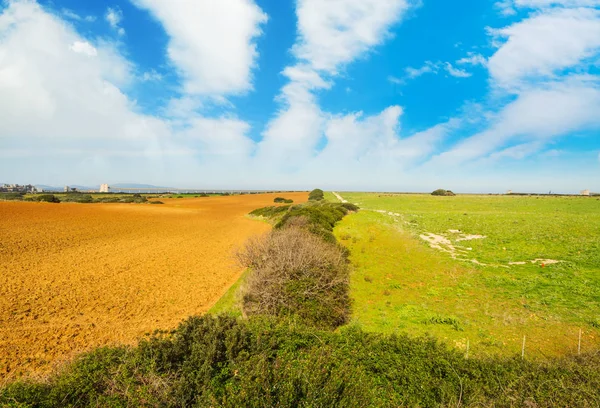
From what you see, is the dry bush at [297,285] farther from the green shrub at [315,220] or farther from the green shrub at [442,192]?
the green shrub at [442,192]

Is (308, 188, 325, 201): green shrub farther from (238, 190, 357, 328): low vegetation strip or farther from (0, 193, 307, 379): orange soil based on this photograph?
(238, 190, 357, 328): low vegetation strip

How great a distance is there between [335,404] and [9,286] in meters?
18.3

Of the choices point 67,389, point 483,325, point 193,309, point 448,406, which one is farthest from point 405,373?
point 193,309

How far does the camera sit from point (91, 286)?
14156mm

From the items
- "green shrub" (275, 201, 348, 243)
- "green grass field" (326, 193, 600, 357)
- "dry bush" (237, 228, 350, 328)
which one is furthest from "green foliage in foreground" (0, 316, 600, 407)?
"green shrub" (275, 201, 348, 243)

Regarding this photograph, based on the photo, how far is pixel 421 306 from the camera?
11414 millimetres

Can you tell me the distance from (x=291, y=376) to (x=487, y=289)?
13.1 meters

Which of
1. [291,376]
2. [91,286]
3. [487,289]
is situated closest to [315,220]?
[487,289]

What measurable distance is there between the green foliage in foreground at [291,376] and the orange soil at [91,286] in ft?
8.11

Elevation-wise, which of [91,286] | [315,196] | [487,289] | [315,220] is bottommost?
[91,286]

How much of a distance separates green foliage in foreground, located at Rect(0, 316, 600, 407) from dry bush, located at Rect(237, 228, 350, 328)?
122 inches

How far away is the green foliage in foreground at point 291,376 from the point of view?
411 centimetres

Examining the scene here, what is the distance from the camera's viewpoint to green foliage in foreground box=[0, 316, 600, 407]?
411 cm

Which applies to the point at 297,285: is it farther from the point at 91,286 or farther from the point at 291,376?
the point at 91,286
